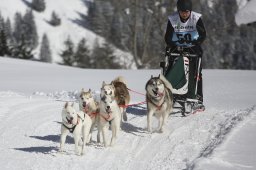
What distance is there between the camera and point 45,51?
83.9 metres

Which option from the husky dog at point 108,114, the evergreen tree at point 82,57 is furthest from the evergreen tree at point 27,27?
the husky dog at point 108,114

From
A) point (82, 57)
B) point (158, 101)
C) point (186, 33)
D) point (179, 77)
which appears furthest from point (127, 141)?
point (82, 57)

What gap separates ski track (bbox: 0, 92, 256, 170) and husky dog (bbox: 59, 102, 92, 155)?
26 centimetres

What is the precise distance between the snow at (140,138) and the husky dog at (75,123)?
260 millimetres

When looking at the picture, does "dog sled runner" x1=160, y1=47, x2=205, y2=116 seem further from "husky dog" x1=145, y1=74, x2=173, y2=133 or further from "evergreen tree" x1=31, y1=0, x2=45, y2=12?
"evergreen tree" x1=31, y1=0, x2=45, y2=12

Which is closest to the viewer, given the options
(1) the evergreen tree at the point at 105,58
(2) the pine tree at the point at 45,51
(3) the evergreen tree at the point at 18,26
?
(1) the evergreen tree at the point at 105,58

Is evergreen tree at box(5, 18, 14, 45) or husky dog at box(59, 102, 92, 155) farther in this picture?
evergreen tree at box(5, 18, 14, 45)

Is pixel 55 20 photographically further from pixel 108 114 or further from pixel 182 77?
pixel 108 114

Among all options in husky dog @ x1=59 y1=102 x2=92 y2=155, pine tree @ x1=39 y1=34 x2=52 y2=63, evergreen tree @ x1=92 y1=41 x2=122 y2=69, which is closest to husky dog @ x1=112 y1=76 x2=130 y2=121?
husky dog @ x1=59 y1=102 x2=92 y2=155

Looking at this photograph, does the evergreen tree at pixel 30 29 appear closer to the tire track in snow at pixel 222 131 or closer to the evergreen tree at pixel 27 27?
the evergreen tree at pixel 27 27

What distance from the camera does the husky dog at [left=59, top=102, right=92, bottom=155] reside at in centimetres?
648

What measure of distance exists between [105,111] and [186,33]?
2967mm

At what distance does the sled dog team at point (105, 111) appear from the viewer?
659 cm

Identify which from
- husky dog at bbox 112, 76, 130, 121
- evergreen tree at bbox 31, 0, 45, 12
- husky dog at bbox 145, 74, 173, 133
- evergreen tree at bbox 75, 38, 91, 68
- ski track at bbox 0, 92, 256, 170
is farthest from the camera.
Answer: evergreen tree at bbox 31, 0, 45, 12
